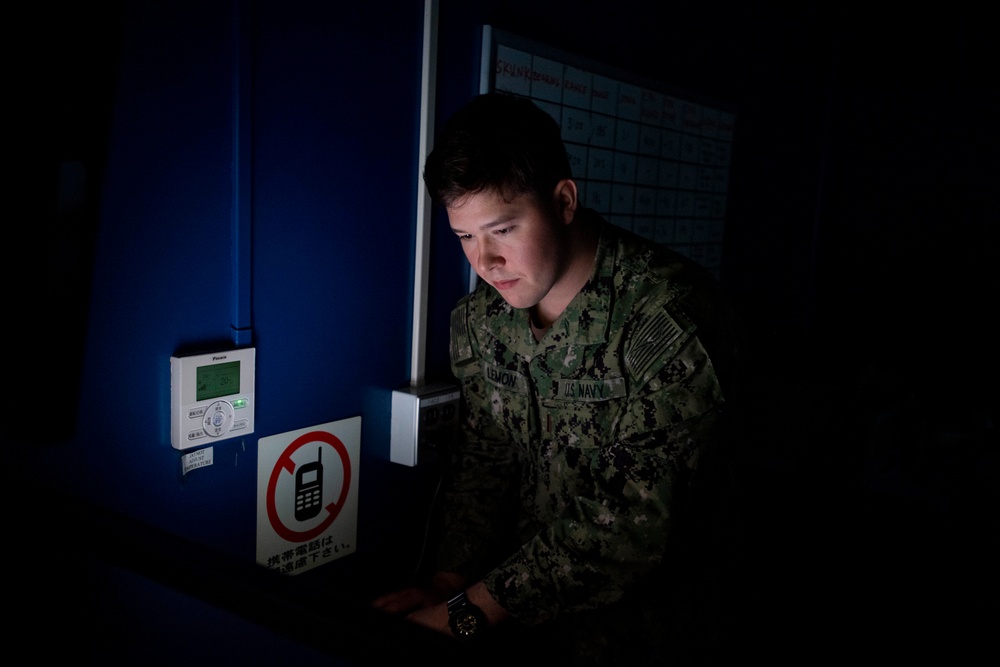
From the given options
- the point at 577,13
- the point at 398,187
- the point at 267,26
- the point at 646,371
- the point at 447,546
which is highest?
the point at 577,13

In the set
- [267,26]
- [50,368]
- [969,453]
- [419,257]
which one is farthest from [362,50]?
[969,453]

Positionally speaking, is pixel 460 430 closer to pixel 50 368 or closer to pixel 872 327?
pixel 50 368

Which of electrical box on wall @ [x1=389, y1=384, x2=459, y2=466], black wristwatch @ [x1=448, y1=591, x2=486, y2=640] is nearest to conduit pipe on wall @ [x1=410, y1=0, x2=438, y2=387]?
electrical box on wall @ [x1=389, y1=384, x2=459, y2=466]

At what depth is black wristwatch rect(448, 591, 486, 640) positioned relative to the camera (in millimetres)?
1192

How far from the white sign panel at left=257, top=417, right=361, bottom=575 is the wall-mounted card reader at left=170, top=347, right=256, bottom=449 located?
9 cm

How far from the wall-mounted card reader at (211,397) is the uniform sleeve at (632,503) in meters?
0.49

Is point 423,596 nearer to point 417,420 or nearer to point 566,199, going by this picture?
point 417,420

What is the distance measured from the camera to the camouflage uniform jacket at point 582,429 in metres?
1.18

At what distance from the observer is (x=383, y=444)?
1.50 metres

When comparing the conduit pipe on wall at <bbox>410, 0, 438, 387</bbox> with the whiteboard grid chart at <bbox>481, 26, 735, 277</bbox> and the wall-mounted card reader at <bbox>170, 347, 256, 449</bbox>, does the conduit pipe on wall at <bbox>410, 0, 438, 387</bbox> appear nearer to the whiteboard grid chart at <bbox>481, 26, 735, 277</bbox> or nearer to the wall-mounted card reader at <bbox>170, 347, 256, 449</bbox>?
the whiteboard grid chart at <bbox>481, 26, 735, 277</bbox>

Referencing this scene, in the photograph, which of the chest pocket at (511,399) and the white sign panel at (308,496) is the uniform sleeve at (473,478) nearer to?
the chest pocket at (511,399)

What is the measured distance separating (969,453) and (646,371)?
127 centimetres

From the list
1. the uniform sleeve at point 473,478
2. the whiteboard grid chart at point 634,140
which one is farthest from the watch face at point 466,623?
the whiteboard grid chart at point 634,140

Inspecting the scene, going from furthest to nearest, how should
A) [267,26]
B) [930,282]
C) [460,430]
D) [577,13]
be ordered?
[930,282] < [577,13] < [460,430] < [267,26]
